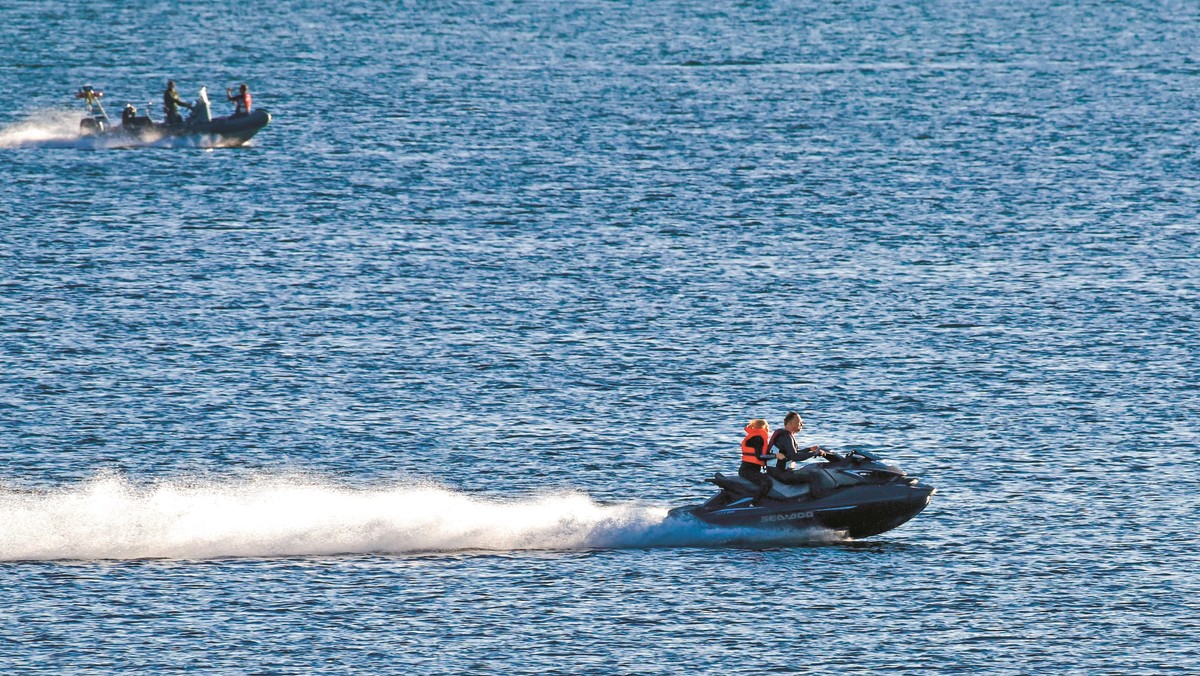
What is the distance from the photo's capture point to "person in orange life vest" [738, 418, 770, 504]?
3775 cm

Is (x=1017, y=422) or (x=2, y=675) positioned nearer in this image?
(x=2, y=675)

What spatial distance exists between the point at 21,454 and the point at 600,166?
50789mm

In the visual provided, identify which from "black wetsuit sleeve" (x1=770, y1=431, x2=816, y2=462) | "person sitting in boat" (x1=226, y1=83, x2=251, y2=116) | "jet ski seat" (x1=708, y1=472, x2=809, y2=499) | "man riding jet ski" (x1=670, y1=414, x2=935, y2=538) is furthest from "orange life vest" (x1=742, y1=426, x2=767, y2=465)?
"person sitting in boat" (x1=226, y1=83, x2=251, y2=116)

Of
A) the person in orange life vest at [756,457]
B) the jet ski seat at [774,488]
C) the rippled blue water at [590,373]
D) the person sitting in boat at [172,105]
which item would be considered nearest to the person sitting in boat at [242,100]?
the person sitting in boat at [172,105]

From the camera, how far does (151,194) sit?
84938 mm

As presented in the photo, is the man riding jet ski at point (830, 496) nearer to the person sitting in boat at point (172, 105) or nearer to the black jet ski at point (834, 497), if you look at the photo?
the black jet ski at point (834, 497)

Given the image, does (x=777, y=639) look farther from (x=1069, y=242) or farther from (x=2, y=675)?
(x=1069, y=242)

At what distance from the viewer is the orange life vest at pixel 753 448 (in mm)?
37719

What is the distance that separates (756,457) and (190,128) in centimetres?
6390

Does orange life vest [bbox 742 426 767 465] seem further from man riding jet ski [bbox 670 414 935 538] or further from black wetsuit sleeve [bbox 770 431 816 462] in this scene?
black wetsuit sleeve [bbox 770 431 816 462]

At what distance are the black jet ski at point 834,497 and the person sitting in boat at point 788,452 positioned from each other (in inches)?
1.8

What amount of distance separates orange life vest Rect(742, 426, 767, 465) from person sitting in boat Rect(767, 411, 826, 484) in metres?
0.17

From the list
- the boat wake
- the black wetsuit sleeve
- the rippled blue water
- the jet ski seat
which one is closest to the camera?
the rippled blue water

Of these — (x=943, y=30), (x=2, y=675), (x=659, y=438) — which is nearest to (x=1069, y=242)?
(x=659, y=438)
